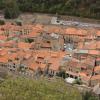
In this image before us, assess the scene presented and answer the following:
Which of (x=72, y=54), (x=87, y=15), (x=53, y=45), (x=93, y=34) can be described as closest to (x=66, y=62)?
(x=72, y=54)

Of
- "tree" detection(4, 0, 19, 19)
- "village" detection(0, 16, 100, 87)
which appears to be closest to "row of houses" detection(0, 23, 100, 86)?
"village" detection(0, 16, 100, 87)

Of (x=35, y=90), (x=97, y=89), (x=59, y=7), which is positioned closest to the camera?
(x=35, y=90)

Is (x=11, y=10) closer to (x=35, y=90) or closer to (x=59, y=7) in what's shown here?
(x=59, y=7)

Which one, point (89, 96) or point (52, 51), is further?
point (52, 51)

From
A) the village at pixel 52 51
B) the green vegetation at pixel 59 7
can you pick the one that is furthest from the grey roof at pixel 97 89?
the green vegetation at pixel 59 7

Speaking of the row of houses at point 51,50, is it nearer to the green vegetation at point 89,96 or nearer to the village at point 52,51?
the village at point 52,51

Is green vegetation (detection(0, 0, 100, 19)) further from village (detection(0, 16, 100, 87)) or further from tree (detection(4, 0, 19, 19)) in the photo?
village (detection(0, 16, 100, 87))

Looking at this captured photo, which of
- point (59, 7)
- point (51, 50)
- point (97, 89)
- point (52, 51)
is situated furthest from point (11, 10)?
point (97, 89)
